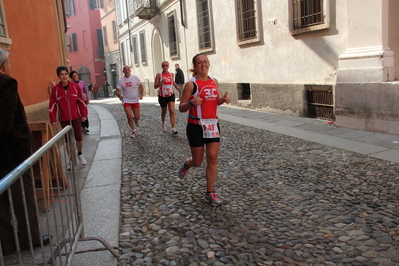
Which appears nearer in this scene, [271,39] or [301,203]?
[301,203]

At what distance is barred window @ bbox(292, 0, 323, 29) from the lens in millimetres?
9094

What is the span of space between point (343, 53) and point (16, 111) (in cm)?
690

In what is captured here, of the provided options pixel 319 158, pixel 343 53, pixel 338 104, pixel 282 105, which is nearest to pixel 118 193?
pixel 319 158

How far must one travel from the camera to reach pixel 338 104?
26.1 ft

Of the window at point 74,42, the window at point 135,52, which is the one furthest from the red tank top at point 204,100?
the window at point 74,42

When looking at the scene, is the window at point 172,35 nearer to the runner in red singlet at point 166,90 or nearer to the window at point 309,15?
the window at point 309,15

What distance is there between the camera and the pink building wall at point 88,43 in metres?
42.2

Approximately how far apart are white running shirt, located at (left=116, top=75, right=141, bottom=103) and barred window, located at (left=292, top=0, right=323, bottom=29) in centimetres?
455

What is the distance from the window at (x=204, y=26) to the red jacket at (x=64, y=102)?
10.2 meters

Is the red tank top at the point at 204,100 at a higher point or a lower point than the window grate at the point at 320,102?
higher

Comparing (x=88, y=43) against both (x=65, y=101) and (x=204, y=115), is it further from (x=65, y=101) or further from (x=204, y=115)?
(x=204, y=115)

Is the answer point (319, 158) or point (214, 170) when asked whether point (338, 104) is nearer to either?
point (319, 158)

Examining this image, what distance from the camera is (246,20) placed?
12633 millimetres

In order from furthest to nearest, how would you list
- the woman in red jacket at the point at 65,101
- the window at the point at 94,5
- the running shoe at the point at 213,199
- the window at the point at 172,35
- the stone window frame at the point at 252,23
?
the window at the point at 94,5
the window at the point at 172,35
the stone window frame at the point at 252,23
the woman in red jacket at the point at 65,101
the running shoe at the point at 213,199
